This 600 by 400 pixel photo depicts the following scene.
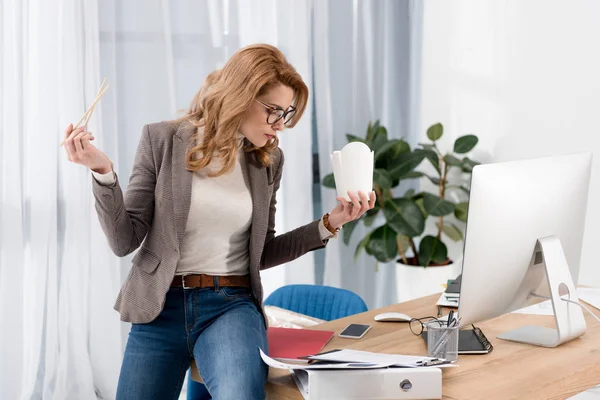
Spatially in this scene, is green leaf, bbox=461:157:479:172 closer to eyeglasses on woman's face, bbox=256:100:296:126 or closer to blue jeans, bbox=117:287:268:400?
eyeglasses on woman's face, bbox=256:100:296:126

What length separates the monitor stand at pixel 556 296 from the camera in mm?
1750

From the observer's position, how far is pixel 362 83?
4.06 meters

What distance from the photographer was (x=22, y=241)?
2986mm

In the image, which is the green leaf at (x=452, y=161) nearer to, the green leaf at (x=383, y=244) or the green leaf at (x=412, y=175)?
the green leaf at (x=412, y=175)

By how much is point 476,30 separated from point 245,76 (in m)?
2.47

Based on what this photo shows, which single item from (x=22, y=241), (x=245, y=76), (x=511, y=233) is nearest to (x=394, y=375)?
(x=511, y=233)

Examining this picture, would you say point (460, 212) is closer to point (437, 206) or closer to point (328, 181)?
point (437, 206)

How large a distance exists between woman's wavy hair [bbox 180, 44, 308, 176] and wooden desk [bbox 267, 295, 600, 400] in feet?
1.85

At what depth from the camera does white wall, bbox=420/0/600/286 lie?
11.1 feet

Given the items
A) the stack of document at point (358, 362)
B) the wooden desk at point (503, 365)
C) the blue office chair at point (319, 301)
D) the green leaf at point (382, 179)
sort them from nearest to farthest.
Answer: the stack of document at point (358, 362)
the wooden desk at point (503, 365)
the blue office chair at point (319, 301)
the green leaf at point (382, 179)

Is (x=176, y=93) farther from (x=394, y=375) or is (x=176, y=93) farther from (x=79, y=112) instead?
(x=394, y=375)

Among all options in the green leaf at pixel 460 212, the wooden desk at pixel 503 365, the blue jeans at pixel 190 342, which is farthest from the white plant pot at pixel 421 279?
the blue jeans at pixel 190 342

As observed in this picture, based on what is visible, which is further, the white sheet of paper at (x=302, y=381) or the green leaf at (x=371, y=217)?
the green leaf at (x=371, y=217)

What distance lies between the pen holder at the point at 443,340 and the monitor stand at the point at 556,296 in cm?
29
